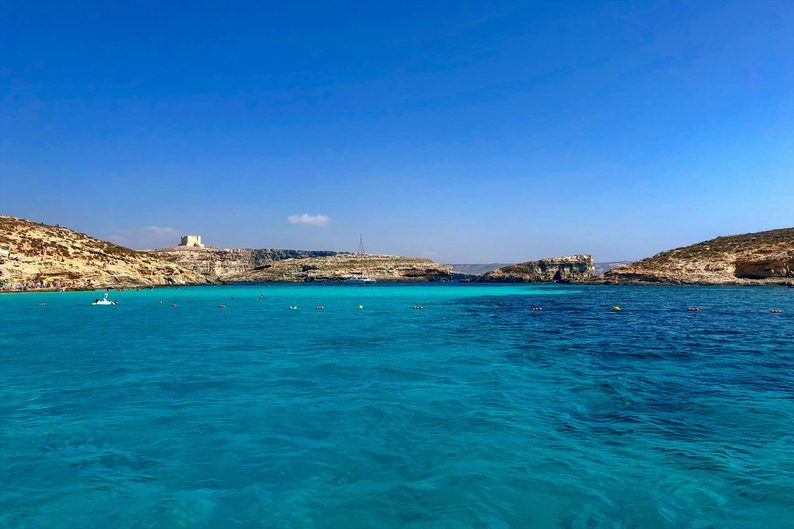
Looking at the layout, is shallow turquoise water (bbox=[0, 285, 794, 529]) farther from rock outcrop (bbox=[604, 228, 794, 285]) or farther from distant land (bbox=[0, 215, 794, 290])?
rock outcrop (bbox=[604, 228, 794, 285])

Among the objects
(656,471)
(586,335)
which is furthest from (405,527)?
(586,335)

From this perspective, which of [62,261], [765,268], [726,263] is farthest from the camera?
[726,263]

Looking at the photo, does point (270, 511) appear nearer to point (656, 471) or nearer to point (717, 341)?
point (656, 471)

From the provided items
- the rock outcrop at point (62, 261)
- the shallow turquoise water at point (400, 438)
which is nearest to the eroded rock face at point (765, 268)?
the shallow turquoise water at point (400, 438)

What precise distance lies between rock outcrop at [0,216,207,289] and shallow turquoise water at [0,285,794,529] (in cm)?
8668

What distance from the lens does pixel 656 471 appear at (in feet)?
33.1

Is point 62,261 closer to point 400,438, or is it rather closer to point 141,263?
point 141,263

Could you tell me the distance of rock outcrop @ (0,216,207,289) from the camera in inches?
3708

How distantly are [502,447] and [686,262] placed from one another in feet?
466

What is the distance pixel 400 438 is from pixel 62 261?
11869 cm

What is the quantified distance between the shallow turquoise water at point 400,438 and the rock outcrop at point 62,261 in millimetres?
86678

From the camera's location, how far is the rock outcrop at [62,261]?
94.2m

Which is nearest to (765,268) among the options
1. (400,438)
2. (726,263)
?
(726,263)

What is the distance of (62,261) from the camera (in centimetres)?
10244
